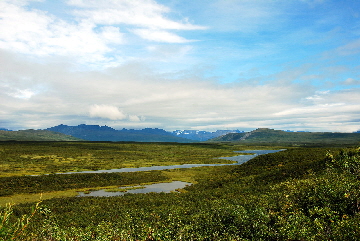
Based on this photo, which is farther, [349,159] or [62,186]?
[62,186]

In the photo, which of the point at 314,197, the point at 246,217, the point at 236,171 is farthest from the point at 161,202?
the point at 236,171

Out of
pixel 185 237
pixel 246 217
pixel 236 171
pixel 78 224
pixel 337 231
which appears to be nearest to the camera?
pixel 337 231

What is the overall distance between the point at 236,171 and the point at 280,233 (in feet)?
245

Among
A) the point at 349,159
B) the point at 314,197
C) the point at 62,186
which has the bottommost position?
the point at 62,186

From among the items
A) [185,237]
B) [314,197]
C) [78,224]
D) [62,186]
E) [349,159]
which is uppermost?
[349,159]

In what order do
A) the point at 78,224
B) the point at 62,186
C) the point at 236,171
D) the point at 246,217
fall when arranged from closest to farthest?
the point at 246,217, the point at 78,224, the point at 62,186, the point at 236,171

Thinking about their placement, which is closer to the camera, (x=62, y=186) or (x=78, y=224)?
(x=78, y=224)

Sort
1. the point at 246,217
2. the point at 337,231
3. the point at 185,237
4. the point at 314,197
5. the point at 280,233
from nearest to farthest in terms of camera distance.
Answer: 1. the point at 337,231
2. the point at 280,233
3. the point at 185,237
4. the point at 246,217
5. the point at 314,197

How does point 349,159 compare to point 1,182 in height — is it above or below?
above

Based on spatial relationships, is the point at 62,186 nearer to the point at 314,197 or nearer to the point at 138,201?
the point at 138,201

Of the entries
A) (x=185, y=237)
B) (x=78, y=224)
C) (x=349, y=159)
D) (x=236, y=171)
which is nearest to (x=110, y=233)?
(x=185, y=237)

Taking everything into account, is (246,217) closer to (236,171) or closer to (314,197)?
(314,197)

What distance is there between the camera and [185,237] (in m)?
22.1

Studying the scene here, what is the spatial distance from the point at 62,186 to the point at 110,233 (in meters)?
59.4
